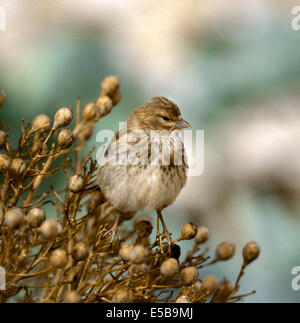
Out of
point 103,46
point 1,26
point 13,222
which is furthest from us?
point 103,46

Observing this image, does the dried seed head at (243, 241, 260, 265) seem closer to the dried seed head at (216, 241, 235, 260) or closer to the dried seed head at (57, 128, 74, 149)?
the dried seed head at (216, 241, 235, 260)

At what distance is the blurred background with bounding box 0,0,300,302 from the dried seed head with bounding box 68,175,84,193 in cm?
61

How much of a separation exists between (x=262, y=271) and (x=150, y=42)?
0.71m

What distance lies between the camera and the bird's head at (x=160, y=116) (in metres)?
0.66

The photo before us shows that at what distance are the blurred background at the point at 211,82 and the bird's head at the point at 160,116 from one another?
50 centimetres

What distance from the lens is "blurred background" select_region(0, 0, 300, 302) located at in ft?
3.86

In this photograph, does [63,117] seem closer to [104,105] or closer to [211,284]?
[104,105]

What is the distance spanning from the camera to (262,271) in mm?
→ 1227

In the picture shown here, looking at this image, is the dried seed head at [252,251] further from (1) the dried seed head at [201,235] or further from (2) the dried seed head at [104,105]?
(2) the dried seed head at [104,105]

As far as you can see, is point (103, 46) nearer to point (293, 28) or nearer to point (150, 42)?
point (150, 42)

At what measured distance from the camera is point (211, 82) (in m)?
1.25

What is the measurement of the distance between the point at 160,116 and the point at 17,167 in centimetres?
23
